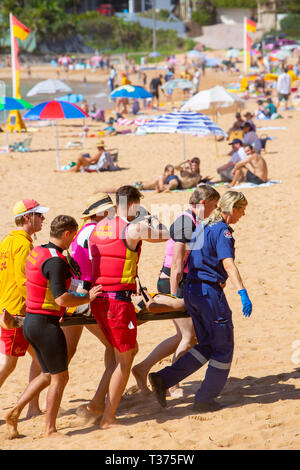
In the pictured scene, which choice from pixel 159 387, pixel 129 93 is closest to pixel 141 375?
pixel 159 387

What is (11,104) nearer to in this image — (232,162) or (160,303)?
(232,162)

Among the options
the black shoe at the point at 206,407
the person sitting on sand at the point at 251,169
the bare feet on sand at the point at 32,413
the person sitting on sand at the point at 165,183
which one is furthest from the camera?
the person sitting on sand at the point at 165,183

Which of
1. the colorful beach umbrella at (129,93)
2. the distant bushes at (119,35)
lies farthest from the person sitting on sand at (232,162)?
the distant bushes at (119,35)

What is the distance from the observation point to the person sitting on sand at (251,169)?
45.4ft

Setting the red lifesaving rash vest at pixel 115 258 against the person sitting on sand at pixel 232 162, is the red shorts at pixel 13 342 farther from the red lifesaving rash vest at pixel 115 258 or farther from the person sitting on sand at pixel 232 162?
the person sitting on sand at pixel 232 162

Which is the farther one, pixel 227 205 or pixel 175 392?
pixel 175 392

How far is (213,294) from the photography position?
473 cm

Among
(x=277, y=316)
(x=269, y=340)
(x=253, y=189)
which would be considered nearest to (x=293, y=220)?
(x=253, y=189)

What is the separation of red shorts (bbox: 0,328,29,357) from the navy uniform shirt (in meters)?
1.31

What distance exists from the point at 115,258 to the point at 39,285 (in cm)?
53

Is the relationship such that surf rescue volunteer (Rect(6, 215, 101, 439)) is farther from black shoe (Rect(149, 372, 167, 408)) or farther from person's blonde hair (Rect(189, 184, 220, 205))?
person's blonde hair (Rect(189, 184, 220, 205))

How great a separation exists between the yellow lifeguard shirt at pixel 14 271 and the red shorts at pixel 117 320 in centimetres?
61

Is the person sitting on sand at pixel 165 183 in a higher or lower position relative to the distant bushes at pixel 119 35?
lower
